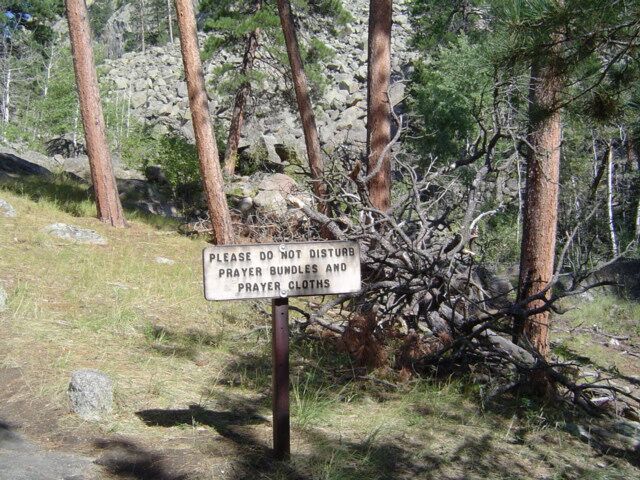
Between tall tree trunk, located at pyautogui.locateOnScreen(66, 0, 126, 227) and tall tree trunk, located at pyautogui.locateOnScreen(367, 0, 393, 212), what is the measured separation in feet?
16.7

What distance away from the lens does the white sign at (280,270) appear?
4.11 m

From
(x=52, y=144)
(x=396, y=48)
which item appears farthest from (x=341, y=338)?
(x=396, y=48)

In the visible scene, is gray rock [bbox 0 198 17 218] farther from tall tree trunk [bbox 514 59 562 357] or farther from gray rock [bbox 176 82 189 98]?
gray rock [bbox 176 82 189 98]

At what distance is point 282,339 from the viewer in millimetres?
4246

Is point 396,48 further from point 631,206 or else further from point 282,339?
point 282,339

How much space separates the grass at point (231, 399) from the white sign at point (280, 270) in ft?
3.42

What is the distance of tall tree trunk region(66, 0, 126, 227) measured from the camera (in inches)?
507

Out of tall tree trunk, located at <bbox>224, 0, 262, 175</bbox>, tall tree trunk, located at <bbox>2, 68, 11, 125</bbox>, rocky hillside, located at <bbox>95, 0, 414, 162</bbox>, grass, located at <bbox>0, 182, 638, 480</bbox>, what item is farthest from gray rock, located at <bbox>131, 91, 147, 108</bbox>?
grass, located at <bbox>0, 182, 638, 480</bbox>

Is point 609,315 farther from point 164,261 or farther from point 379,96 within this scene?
point 164,261

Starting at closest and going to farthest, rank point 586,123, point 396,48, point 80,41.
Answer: point 586,123 → point 80,41 → point 396,48

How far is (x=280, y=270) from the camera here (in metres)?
4.20

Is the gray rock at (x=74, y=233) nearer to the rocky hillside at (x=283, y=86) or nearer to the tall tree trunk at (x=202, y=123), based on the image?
the tall tree trunk at (x=202, y=123)

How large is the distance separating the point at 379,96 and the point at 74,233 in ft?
16.7

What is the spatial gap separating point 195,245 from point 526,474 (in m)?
9.11
